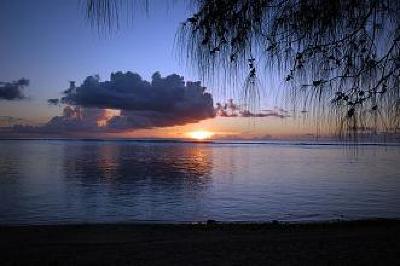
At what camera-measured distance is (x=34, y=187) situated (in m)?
41.8

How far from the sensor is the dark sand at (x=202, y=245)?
36.7ft

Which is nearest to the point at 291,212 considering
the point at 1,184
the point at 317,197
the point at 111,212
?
the point at 317,197

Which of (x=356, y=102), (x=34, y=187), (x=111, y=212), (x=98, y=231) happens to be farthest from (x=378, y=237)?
(x=34, y=187)

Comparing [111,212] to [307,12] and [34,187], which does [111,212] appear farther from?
[307,12]

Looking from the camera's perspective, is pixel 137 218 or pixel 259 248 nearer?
pixel 259 248

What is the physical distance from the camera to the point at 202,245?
13.6m

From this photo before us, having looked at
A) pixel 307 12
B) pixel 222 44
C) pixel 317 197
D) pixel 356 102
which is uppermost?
pixel 307 12

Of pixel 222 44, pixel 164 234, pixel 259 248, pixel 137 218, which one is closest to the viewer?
pixel 222 44

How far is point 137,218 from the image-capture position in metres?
25.2

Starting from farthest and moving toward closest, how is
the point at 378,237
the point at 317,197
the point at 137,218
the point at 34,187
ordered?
1. the point at 34,187
2. the point at 317,197
3. the point at 137,218
4. the point at 378,237

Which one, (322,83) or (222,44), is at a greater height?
(222,44)

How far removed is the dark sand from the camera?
36.7 ft

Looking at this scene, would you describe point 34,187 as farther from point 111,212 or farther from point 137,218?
point 137,218

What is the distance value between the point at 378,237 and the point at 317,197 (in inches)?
845
